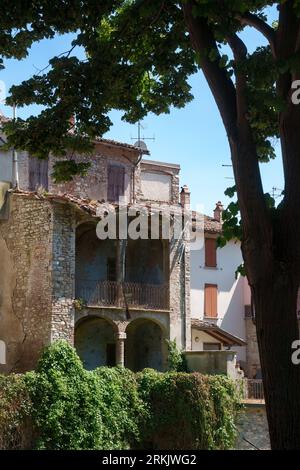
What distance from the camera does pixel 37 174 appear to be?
2831 cm

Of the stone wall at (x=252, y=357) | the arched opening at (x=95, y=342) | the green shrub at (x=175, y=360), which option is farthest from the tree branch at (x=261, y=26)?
the stone wall at (x=252, y=357)

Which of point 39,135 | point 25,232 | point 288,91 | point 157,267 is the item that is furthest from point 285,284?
point 157,267

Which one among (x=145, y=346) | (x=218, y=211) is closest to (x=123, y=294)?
(x=145, y=346)

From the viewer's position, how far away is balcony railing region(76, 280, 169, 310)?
25984 millimetres

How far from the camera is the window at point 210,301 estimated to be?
36216 mm

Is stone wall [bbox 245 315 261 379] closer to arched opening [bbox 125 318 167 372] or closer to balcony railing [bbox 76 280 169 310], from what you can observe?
arched opening [bbox 125 318 167 372]

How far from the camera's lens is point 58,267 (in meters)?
24.5

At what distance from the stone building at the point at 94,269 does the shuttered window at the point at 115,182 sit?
40 mm

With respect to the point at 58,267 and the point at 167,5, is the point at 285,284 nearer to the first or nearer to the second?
the point at 167,5

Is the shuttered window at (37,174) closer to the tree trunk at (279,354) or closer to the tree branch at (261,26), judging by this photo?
the tree branch at (261,26)

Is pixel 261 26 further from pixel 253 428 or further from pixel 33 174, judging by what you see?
pixel 33 174

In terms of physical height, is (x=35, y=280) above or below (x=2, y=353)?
above

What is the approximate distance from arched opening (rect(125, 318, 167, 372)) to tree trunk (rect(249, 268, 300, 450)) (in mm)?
19410

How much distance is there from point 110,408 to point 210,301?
48.8ft
